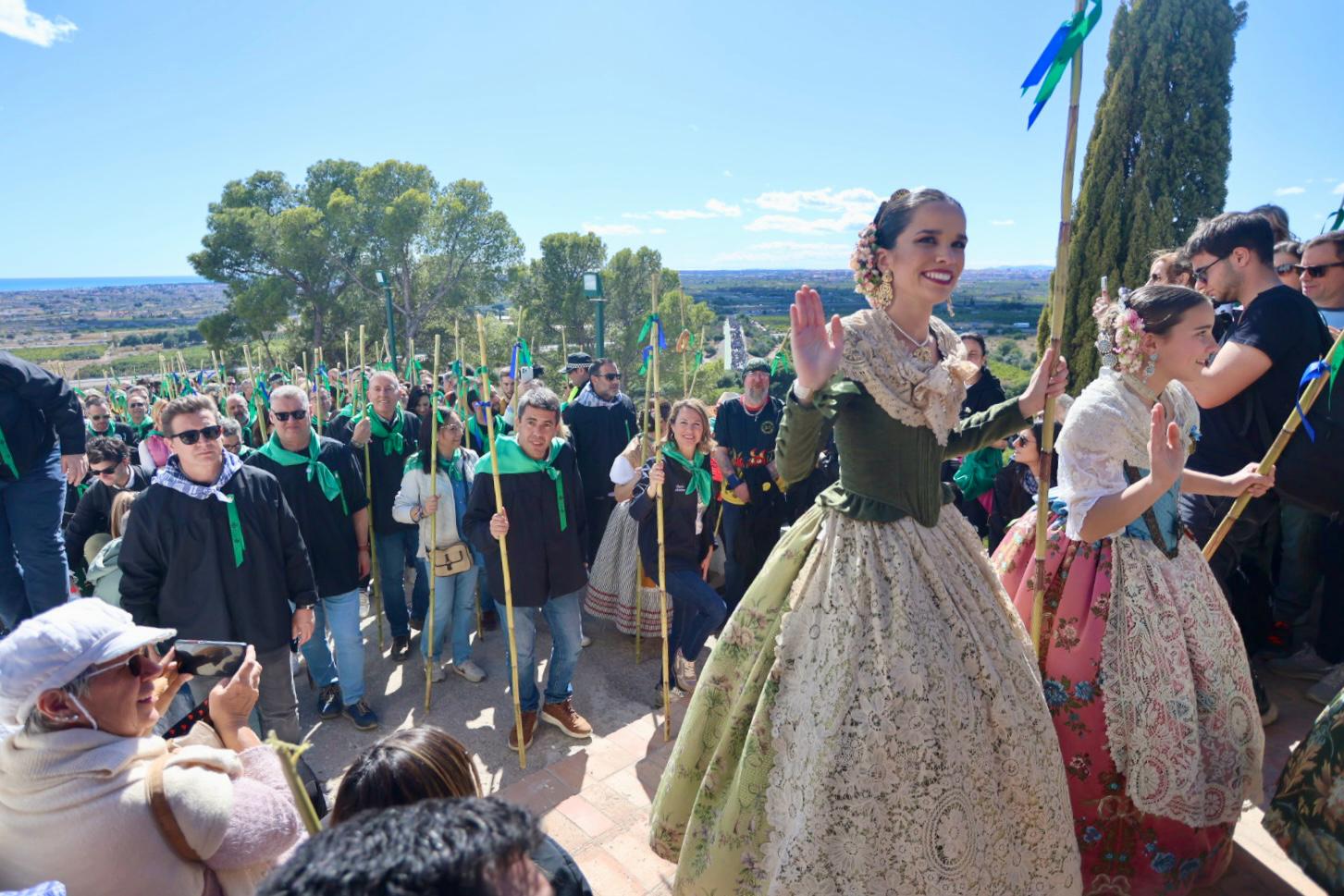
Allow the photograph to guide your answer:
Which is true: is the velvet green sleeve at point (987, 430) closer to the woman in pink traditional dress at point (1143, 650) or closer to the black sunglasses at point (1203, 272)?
the woman in pink traditional dress at point (1143, 650)

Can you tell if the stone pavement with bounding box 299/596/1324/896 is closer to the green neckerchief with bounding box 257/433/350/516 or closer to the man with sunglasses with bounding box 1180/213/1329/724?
the man with sunglasses with bounding box 1180/213/1329/724

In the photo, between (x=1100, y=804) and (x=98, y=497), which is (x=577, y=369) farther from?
(x=1100, y=804)

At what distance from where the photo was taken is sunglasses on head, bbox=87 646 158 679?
1.78 meters

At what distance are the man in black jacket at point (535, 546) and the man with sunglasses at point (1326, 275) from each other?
3759mm

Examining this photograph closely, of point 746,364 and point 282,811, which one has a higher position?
point 746,364

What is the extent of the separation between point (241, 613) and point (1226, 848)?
153 inches

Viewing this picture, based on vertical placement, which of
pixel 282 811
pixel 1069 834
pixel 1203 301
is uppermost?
pixel 1203 301

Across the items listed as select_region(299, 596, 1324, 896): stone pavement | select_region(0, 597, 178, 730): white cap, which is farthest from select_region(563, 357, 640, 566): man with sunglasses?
select_region(0, 597, 178, 730): white cap

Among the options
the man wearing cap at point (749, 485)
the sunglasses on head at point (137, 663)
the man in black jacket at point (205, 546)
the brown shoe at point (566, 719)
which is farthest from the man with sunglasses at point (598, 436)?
the sunglasses on head at point (137, 663)

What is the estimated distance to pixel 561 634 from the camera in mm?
4020

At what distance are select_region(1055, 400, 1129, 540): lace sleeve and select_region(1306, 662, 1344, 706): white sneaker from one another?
2233 millimetres

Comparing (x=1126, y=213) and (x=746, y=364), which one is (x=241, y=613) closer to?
(x=746, y=364)

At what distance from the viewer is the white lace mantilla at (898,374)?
6.51ft

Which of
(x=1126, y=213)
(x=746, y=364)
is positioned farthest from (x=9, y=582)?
(x=1126, y=213)
